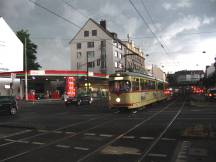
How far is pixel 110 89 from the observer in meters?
25.2

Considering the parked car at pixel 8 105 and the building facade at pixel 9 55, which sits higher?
the building facade at pixel 9 55

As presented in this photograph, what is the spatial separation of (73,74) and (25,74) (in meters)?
9.99

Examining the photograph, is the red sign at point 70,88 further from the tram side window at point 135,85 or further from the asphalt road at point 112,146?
the asphalt road at point 112,146

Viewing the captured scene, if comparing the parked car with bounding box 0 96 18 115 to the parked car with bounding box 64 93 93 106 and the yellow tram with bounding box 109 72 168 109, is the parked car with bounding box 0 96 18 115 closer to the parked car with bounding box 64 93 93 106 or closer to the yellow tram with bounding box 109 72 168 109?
the yellow tram with bounding box 109 72 168 109

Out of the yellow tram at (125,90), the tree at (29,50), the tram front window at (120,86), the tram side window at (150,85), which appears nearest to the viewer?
the yellow tram at (125,90)

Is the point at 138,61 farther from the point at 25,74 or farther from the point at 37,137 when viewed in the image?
the point at 37,137

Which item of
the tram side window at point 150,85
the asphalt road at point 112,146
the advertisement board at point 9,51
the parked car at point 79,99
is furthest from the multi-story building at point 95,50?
the asphalt road at point 112,146

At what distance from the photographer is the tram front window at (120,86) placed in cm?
2450

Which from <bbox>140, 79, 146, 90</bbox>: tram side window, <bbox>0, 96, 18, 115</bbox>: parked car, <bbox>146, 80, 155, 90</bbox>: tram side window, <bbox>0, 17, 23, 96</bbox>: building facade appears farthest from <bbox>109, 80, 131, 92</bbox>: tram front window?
<bbox>0, 17, 23, 96</bbox>: building facade

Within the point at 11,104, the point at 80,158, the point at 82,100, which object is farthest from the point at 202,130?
the point at 82,100

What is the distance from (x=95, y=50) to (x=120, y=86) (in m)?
56.9

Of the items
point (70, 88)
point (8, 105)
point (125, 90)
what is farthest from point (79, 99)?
point (125, 90)

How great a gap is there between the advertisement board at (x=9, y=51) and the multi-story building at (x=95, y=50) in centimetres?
1677

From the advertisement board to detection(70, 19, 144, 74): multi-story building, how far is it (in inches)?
660
